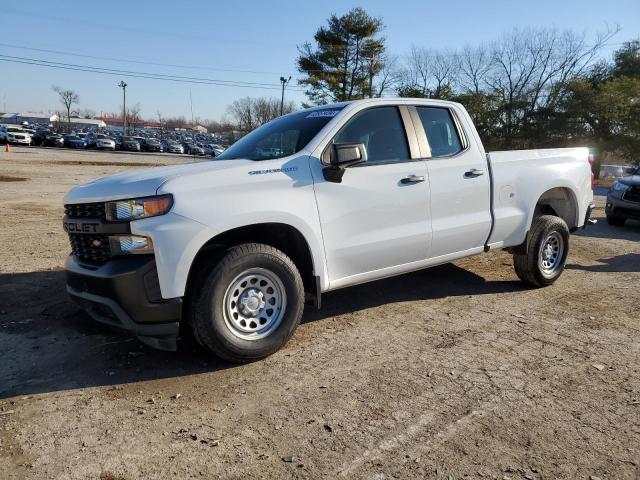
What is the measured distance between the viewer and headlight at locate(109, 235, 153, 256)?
11.0 feet

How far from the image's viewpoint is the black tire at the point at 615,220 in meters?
11.2

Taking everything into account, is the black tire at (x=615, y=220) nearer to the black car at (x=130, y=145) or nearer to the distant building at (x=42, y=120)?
the black car at (x=130, y=145)

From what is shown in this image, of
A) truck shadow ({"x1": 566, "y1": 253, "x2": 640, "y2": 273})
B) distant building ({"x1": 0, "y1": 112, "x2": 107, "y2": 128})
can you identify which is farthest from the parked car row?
distant building ({"x1": 0, "y1": 112, "x2": 107, "y2": 128})

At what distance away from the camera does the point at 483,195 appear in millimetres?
5020

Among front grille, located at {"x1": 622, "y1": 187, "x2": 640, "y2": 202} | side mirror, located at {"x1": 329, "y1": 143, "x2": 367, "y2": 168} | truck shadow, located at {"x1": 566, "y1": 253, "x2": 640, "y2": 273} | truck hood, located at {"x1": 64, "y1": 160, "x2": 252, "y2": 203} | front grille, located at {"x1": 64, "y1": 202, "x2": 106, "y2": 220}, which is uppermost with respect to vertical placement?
side mirror, located at {"x1": 329, "y1": 143, "x2": 367, "y2": 168}

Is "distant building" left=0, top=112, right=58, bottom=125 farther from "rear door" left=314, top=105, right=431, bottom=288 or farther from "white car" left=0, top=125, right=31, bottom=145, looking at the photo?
"rear door" left=314, top=105, right=431, bottom=288

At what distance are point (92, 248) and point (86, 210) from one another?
0.92ft

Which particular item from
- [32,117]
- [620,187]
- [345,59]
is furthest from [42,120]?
[620,187]

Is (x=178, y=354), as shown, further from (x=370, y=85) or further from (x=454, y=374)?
(x=370, y=85)

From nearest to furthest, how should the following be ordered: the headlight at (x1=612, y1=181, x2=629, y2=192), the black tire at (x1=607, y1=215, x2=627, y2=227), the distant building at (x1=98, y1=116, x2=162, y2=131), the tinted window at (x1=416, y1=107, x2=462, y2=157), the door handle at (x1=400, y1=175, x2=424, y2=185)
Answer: the door handle at (x1=400, y1=175, x2=424, y2=185)
the tinted window at (x1=416, y1=107, x2=462, y2=157)
the headlight at (x1=612, y1=181, x2=629, y2=192)
the black tire at (x1=607, y1=215, x2=627, y2=227)
the distant building at (x1=98, y1=116, x2=162, y2=131)

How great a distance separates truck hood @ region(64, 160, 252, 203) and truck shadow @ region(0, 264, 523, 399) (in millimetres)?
1206

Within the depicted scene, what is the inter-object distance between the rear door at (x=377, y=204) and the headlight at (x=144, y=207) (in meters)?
1.17

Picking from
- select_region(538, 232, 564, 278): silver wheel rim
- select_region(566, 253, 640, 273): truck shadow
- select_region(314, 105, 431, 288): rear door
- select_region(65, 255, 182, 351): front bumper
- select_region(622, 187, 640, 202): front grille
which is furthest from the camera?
select_region(622, 187, 640, 202): front grille

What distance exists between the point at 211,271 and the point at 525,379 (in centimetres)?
234
